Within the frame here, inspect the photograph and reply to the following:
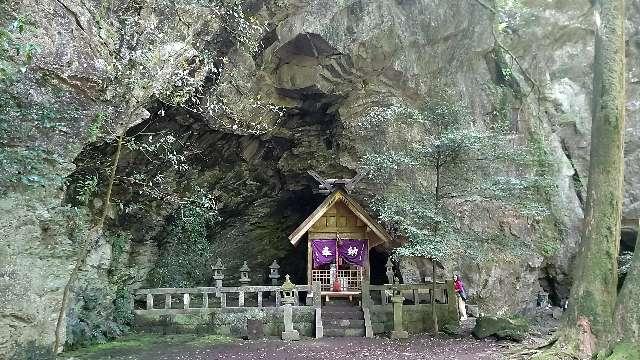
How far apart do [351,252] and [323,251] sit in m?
0.74

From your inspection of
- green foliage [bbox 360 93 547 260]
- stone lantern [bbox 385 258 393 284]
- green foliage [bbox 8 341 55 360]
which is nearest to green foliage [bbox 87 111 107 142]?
green foliage [bbox 8 341 55 360]

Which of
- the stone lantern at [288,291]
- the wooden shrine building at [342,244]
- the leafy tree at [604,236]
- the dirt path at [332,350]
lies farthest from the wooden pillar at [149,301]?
the leafy tree at [604,236]

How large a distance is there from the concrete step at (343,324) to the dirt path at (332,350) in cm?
72

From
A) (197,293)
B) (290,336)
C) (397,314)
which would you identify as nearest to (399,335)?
(397,314)

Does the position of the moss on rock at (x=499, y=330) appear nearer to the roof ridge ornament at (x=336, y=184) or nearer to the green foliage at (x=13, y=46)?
the roof ridge ornament at (x=336, y=184)

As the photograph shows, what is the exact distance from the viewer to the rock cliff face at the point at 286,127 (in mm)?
6863

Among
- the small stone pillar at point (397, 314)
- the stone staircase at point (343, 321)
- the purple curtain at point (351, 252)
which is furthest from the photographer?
the purple curtain at point (351, 252)

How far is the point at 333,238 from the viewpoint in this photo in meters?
13.0

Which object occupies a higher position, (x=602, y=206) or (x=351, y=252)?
(x=602, y=206)

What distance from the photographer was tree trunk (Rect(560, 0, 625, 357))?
6859 mm

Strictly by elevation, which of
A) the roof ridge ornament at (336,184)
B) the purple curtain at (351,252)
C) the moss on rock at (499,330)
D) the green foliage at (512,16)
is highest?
the green foliage at (512,16)

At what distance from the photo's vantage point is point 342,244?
42.6ft

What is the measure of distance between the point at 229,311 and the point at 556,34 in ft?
47.6

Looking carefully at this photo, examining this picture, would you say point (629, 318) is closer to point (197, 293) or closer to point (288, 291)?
point (288, 291)
